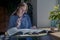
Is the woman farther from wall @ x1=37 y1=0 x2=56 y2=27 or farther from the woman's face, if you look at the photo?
wall @ x1=37 y1=0 x2=56 y2=27

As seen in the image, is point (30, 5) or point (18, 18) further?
point (30, 5)

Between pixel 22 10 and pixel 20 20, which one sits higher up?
pixel 22 10

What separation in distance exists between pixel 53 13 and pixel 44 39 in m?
0.34

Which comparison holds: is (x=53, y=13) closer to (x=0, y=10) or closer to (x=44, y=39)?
(x=44, y=39)

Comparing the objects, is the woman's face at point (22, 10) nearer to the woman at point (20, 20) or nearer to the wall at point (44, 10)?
the woman at point (20, 20)

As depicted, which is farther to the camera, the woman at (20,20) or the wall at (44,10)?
the wall at (44,10)

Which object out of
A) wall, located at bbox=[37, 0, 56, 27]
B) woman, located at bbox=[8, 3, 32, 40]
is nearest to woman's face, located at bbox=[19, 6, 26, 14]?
woman, located at bbox=[8, 3, 32, 40]

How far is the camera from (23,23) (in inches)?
116

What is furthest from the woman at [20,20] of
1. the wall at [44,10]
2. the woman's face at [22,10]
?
the wall at [44,10]

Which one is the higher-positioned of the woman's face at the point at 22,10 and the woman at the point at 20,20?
the woman's face at the point at 22,10

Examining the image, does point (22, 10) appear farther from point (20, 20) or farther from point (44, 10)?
point (44, 10)

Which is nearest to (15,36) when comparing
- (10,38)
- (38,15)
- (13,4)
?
(10,38)

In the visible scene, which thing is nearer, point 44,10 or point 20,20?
point 20,20

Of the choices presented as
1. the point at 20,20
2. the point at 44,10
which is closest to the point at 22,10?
the point at 20,20
